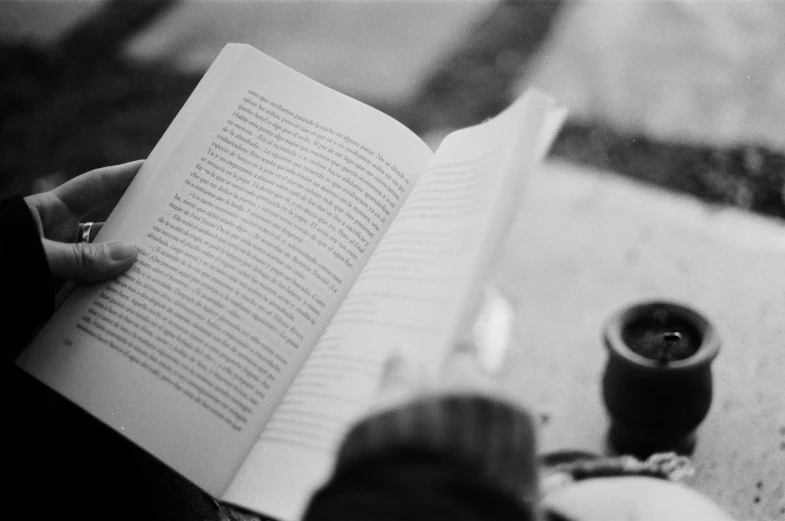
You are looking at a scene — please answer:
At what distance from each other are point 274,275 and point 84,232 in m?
0.24

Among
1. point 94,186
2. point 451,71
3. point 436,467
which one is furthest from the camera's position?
point 451,71

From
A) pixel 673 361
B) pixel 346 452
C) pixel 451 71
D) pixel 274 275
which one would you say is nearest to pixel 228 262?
pixel 274 275

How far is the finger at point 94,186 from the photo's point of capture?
2.34 feet

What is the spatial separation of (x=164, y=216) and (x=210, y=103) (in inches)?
5.1

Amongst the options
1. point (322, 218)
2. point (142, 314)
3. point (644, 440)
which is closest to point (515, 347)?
point (644, 440)

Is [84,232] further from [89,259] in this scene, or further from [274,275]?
[274,275]

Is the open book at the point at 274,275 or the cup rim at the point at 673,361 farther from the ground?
the cup rim at the point at 673,361

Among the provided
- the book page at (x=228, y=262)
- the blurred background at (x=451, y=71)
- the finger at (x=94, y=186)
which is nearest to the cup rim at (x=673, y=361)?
the book page at (x=228, y=262)

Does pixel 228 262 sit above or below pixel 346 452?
above

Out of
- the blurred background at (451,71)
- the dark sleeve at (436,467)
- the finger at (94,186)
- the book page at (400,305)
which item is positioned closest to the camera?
the dark sleeve at (436,467)

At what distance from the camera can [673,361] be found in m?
0.78

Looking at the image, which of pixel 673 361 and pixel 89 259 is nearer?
pixel 89 259

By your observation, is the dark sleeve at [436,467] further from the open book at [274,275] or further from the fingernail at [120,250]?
the fingernail at [120,250]

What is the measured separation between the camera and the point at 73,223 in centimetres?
73
